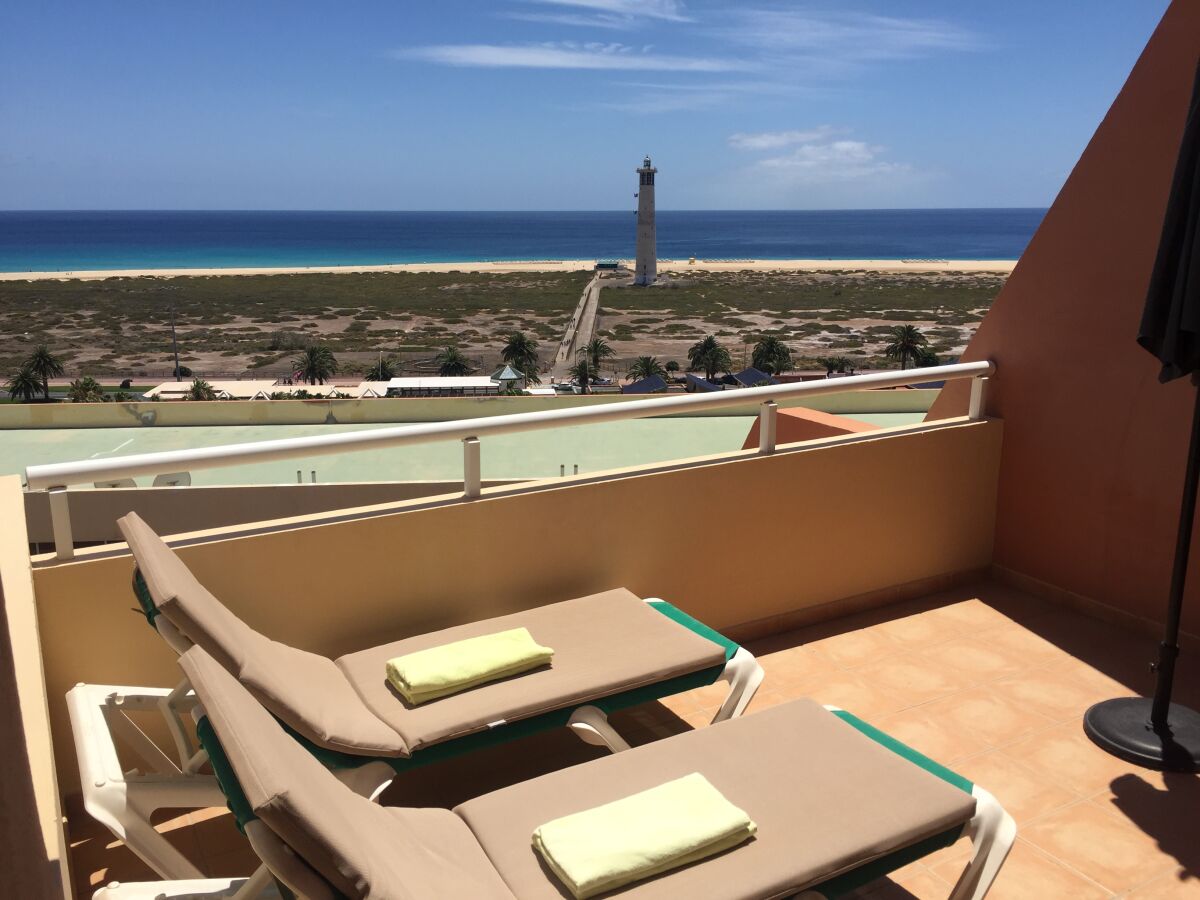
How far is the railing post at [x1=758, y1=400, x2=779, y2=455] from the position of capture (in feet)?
14.0

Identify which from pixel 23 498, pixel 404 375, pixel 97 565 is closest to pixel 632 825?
pixel 97 565

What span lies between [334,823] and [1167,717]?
3.28 meters

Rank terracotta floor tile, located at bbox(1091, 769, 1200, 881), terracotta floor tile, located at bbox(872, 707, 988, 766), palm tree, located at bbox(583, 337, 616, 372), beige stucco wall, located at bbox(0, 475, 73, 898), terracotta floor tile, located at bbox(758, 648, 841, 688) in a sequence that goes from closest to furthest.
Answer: beige stucco wall, located at bbox(0, 475, 73, 898) → terracotta floor tile, located at bbox(1091, 769, 1200, 881) → terracotta floor tile, located at bbox(872, 707, 988, 766) → terracotta floor tile, located at bbox(758, 648, 841, 688) → palm tree, located at bbox(583, 337, 616, 372)

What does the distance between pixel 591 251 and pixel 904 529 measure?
128 m

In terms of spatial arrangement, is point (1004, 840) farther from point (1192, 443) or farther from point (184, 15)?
point (184, 15)

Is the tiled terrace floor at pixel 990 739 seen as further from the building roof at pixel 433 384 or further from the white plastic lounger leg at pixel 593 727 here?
the building roof at pixel 433 384

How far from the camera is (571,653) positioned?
3246 millimetres

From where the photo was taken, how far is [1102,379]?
14.6 ft

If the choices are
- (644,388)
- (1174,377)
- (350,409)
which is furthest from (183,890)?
(644,388)

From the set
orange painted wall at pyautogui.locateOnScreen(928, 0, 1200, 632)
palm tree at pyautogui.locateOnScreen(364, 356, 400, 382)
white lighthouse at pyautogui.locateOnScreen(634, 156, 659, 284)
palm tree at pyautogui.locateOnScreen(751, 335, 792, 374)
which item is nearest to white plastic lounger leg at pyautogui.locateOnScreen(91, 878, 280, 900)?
orange painted wall at pyautogui.locateOnScreen(928, 0, 1200, 632)

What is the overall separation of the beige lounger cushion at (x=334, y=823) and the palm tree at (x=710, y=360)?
1589 inches

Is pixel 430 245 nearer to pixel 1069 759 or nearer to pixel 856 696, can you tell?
pixel 856 696

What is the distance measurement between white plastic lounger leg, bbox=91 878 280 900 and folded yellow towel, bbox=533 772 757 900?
2.16ft

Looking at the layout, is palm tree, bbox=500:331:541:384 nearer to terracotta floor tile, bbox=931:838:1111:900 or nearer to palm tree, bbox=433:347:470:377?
palm tree, bbox=433:347:470:377
